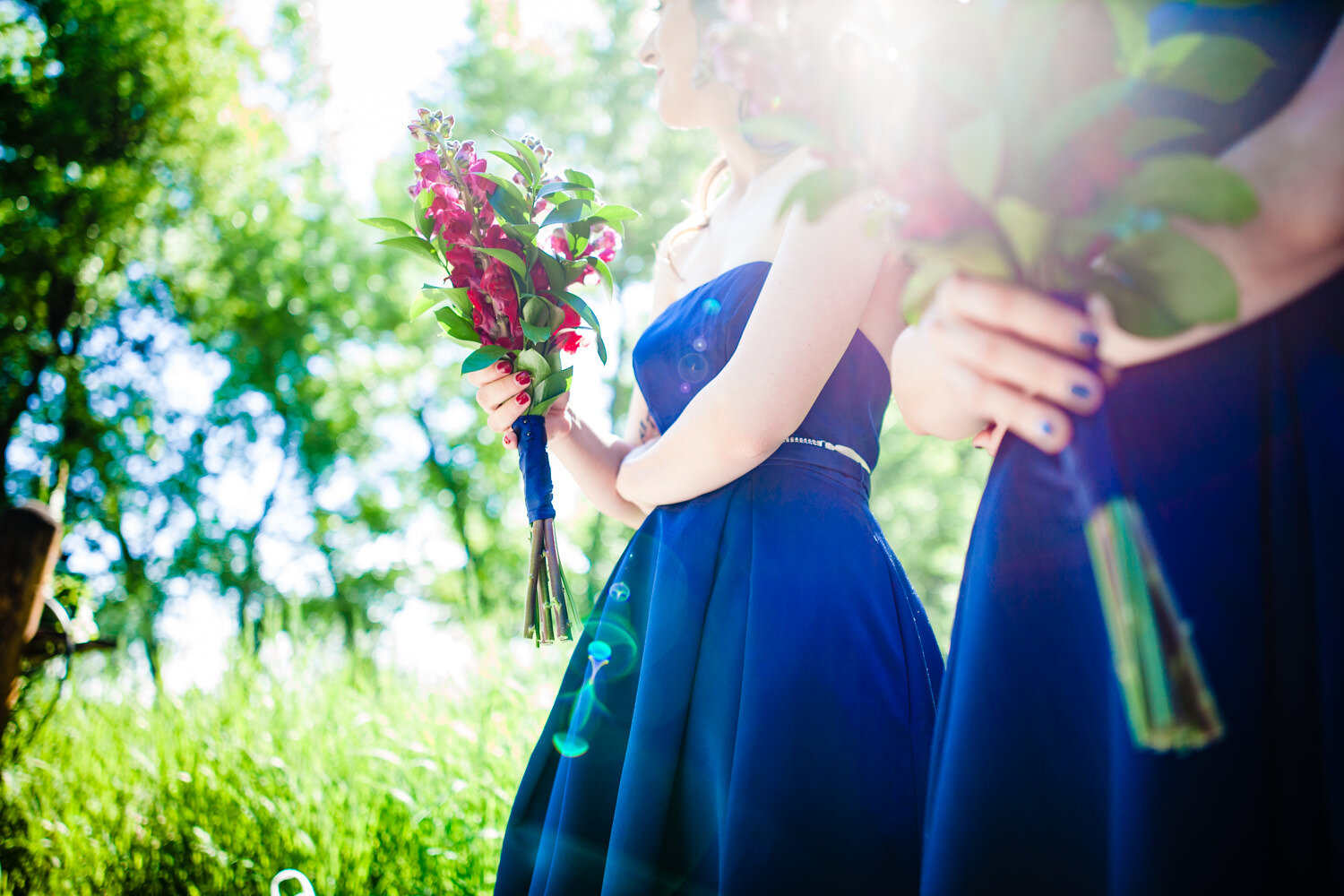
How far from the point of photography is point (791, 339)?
1.52 meters

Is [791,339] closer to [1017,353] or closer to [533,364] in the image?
[1017,353]

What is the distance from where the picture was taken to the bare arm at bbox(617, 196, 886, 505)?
1523 millimetres

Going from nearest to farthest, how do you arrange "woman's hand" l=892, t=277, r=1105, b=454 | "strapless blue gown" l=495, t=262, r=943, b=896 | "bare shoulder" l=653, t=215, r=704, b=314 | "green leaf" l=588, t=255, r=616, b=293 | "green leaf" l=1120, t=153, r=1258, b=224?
"green leaf" l=1120, t=153, r=1258, b=224 < "woman's hand" l=892, t=277, r=1105, b=454 < "strapless blue gown" l=495, t=262, r=943, b=896 < "green leaf" l=588, t=255, r=616, b=293 < "bare shoulder" l=653, t=215, r=704, b=314

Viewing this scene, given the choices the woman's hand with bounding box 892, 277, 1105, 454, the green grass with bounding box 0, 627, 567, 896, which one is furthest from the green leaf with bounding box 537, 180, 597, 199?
the green grass with bounding box 0, 627, 567, 896

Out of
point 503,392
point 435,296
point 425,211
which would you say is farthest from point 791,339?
point 425,211

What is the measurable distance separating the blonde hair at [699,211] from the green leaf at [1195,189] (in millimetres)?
1840

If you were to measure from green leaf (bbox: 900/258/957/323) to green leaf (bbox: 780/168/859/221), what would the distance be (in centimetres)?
12

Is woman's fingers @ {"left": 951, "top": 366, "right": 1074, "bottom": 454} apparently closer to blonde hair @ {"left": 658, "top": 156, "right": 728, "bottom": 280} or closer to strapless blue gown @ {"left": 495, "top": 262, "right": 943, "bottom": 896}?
strapless blue gown @ {"left": 495, "top": 262, "right": 943, "bottom": 896}

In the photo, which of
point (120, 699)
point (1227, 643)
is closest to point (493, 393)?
point (1227, 643)

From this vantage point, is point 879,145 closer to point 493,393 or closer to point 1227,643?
point 1227,643

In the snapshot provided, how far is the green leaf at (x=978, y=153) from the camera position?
712 mm

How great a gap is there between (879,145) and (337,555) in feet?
60.5

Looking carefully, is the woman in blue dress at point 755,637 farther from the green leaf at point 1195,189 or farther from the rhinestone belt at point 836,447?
the green leaf at point 1195,189

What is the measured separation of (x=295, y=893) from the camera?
292cm
